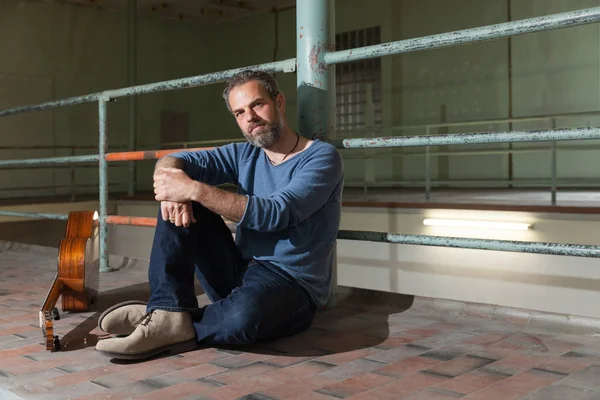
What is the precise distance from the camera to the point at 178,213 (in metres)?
1.63

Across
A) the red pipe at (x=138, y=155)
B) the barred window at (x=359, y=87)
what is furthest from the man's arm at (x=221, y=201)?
the barred window at (x=359, y=87)

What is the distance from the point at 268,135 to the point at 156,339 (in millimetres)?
600

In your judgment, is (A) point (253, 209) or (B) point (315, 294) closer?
(A) point (253, 209)

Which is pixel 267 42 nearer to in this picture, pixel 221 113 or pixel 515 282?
pixel 221 113

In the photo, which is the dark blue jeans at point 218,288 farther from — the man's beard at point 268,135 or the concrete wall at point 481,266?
the concrete wall at point 481,266

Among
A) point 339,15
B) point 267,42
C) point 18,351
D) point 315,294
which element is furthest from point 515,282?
point 267,42

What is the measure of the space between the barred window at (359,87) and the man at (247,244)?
8.76 metres

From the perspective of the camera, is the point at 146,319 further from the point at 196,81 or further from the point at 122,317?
the point at 196,81

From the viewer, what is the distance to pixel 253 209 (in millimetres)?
1580

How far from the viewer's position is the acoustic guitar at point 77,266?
2025mm

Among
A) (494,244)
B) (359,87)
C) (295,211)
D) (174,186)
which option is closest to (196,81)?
(174,186)

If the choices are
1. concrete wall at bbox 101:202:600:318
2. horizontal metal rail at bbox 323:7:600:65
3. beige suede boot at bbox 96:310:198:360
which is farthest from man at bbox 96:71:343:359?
concrete wall at bbox 101:202:600:318

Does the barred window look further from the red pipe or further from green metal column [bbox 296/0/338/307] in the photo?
green metal column [bbox 296/0/338/307]

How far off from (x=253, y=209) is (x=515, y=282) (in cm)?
429
